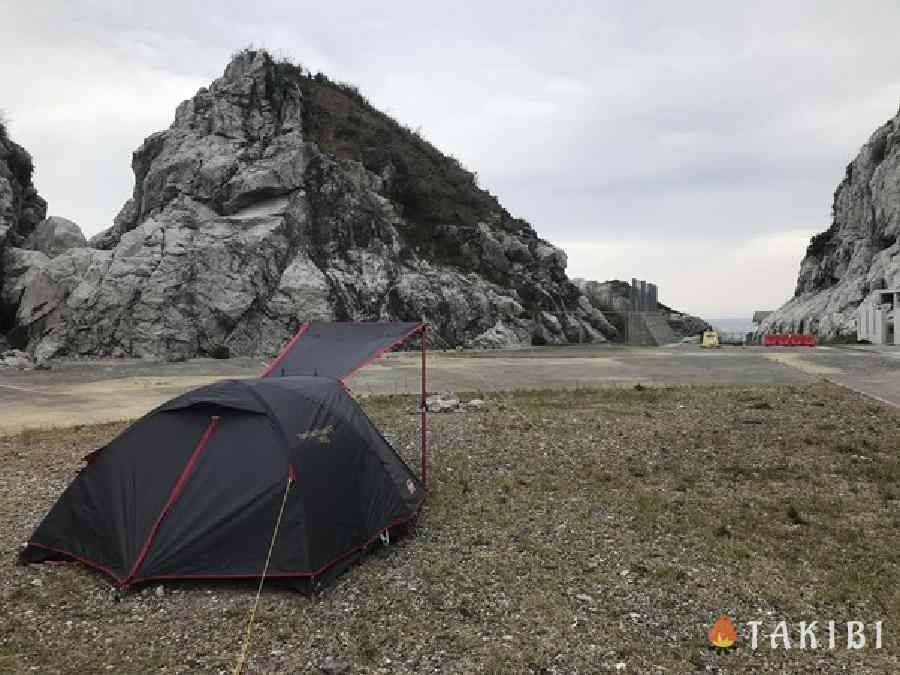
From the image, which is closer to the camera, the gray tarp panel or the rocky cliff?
the gray tarp panel

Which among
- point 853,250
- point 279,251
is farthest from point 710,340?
point 279,251

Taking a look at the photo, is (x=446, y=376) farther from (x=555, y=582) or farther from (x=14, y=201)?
(x=14, y=201)

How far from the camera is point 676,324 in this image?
7525 cm

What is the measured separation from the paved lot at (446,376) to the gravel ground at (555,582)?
7.80m

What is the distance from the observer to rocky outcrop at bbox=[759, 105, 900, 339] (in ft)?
179

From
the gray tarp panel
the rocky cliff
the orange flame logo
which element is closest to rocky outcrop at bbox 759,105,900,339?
the rocky cliff

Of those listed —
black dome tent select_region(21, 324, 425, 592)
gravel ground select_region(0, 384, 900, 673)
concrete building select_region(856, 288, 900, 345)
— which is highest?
concrete building select_region(856, 288, 900, 345)

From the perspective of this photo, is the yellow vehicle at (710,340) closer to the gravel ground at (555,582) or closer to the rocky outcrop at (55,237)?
the gravel ground at (555,582)

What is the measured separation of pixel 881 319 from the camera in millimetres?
46062

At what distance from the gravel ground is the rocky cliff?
104 ft

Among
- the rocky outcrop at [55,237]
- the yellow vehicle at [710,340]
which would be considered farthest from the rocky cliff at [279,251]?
the yellow vehicle at [710,340]

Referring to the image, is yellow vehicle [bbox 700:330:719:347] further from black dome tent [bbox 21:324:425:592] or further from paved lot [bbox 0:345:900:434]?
black dome tent [bbox 21:324:425:592]

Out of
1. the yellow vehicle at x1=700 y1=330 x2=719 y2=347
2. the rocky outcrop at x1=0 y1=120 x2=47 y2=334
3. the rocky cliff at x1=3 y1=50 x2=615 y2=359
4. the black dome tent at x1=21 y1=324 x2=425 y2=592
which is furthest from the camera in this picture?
the yellow vehicle at x1=700 y1=330 x2=719 y2=347

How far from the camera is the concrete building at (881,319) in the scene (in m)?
45.7
